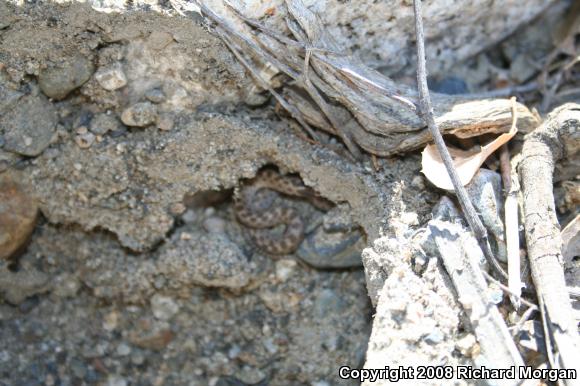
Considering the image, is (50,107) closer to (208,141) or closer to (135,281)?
(208,141)

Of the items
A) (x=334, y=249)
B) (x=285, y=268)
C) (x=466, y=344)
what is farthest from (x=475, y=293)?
(x=285, y=268)

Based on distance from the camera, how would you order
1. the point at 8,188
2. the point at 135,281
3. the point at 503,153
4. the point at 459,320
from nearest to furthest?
the point at 459,320, the point at 503,153, the point at 8,188, the point at 135,281

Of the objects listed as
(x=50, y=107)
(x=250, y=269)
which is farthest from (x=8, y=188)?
(x=250, y=269)

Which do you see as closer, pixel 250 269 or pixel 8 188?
pixel 8 188

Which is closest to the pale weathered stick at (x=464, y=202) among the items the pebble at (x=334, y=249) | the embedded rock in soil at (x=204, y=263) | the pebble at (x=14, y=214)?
the pebble at (x=334, y=249)

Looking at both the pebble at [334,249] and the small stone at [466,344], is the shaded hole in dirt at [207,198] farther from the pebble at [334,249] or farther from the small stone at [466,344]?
the small stone at [466,344]

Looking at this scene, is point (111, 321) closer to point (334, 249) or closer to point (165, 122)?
point (165, 122)

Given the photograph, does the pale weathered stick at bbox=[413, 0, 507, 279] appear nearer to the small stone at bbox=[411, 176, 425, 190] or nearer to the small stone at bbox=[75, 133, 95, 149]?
the small stone at bbox=[411, 176, 425, 190]
